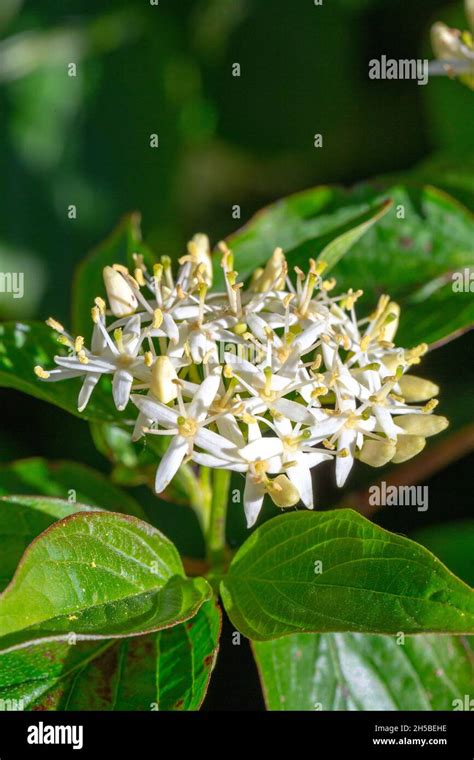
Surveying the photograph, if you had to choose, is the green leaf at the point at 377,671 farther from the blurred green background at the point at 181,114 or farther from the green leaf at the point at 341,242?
the blurred green background at the point at 181,114

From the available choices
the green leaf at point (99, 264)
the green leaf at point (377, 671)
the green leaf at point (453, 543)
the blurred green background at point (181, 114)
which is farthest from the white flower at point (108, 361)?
the blurred green background at point (181, 114)

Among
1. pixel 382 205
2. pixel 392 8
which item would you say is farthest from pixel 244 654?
pixel 392 8

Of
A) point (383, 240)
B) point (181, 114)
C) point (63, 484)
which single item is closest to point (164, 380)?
point (63, 484)

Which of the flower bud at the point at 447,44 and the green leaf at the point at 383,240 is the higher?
the flower bud at the point at 447,44

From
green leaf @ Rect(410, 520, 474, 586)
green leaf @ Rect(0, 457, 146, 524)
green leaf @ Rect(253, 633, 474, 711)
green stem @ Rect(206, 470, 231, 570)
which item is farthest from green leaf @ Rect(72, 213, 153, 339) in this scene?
green leaf @ Rect(410, 520, 474, 586)

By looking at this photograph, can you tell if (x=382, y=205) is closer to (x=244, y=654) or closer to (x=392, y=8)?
(x=244, y=654)

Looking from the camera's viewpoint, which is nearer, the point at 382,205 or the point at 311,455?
the point at 311,455
